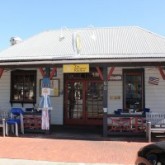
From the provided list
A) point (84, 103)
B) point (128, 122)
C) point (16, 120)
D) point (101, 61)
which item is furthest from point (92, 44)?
point (16, 120)

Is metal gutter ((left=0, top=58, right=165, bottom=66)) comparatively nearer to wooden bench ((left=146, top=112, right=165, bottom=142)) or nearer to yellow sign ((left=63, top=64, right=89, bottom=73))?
yellow sign ((left=63, top=64, right=89, bottom=73))

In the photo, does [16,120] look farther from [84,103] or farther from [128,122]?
[128,122]

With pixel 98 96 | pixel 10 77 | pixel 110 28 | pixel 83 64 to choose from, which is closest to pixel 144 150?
pixel 83 64

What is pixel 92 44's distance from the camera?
1711 centimetres

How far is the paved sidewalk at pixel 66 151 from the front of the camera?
31.9ft

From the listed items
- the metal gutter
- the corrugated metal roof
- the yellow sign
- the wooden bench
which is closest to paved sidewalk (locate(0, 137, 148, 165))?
the wooden bench

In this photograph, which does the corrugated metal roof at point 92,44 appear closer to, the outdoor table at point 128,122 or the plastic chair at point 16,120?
the plastic chair at point 16,120

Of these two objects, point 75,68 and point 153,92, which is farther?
point 153,92

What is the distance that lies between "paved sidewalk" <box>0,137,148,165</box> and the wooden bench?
693 mm

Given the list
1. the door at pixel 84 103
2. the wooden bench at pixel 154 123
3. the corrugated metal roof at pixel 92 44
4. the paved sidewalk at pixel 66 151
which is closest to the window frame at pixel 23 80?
the corrugated metal roof at pixel 92 44

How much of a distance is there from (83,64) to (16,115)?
3.51m

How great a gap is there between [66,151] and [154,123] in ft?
13.0

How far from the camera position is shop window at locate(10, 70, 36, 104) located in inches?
665

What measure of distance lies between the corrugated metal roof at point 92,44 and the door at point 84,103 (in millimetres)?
1585
